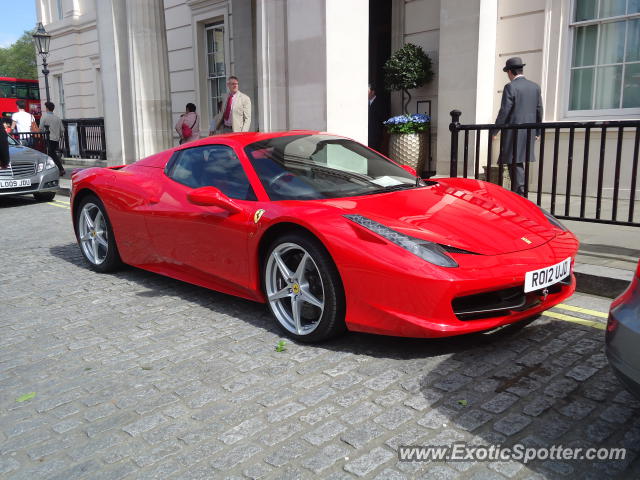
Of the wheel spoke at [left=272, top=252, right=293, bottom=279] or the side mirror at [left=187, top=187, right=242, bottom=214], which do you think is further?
the side mirror at [left=187, top=187, right=242, bottom=214]

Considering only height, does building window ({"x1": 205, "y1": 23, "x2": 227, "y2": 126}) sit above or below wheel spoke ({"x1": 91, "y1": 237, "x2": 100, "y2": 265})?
above

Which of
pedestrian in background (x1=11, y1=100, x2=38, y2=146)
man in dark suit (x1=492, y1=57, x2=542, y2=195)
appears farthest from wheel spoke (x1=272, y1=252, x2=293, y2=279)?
pedestrian in background (x1=11, y1=100, x2=38, y2=146)

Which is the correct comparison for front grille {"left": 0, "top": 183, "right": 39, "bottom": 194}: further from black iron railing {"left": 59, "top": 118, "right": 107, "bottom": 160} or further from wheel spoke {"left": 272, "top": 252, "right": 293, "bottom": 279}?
wheel spoke {"left": 272, "top": 252, "right": 293, "bottom": 279}

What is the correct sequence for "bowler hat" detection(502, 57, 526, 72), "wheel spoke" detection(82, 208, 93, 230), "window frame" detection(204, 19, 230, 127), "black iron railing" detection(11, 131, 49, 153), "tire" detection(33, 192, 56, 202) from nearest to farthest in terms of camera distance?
"wheel spoke" detection(82, 208, 93, 230) → "bowler hat" detection(502, 57, 526, 72) → "tire" detection(33, 192, 56, 202) → "black iron railing" detection(11, 131, 49, 153) → "window frame" detection(204, 19, 230, 127)

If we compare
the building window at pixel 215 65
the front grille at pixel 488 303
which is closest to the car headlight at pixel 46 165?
the building window at pixel 215 65

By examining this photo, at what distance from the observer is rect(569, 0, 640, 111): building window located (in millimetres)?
9000

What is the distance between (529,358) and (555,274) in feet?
1.78

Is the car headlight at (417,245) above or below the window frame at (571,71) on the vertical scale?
below

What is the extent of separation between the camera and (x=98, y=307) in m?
4.68

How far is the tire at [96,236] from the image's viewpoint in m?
5.57

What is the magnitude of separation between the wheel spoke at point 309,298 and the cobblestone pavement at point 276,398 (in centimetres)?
28

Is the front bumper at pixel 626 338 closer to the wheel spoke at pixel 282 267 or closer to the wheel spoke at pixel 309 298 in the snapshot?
the wheel spoke at pixel 309 298

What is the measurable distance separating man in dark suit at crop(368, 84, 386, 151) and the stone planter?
1.34 m

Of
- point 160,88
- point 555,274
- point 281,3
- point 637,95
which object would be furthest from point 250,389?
point 160,88
